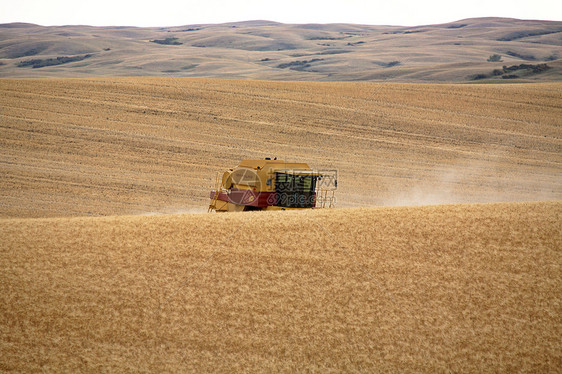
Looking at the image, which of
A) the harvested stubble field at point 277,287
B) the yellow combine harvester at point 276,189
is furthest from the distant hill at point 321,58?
the harvested stubble field at point 277,287

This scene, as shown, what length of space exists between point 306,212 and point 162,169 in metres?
16.1

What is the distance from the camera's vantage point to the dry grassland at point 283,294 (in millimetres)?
10281

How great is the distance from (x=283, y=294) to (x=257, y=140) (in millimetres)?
23562

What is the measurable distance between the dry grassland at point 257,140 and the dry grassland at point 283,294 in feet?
37.3

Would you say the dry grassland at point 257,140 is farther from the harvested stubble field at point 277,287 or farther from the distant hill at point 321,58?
the distant hill at point 321,58

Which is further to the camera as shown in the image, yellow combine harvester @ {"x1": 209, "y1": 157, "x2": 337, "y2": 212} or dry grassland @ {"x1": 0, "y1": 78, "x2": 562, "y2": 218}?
dry grassland @ {"x1": 0, "y1": 78, "x2": 562, "y2": 218}

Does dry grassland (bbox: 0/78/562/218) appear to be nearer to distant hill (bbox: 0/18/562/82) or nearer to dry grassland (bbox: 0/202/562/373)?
dry grassland (bbox: 0/202/562/373)

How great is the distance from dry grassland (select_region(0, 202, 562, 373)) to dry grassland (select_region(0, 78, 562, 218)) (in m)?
11.4

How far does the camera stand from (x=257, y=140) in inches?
1372

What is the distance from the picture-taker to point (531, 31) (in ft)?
632

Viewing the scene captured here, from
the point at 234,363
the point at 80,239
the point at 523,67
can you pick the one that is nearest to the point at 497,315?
the point at 234,363

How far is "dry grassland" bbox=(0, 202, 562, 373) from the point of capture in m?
10.3

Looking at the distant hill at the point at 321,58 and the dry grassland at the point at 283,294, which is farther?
the distant hill at the point at 321,58

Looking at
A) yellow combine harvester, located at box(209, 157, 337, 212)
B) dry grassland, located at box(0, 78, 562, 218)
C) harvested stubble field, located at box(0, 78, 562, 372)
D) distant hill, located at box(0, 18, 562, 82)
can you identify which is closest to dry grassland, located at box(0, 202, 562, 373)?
harvested stubble field, located at box(0, 78, 562, 372)
